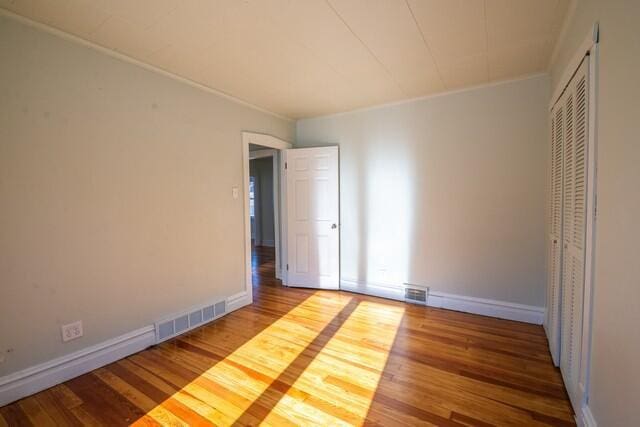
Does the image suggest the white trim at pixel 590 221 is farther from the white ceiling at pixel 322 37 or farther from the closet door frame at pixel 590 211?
the white ceiling at pixel 322 37

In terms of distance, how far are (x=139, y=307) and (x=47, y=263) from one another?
77 centimetres

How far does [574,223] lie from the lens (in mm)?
1654

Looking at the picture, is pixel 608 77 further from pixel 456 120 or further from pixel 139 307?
pixel 139 307

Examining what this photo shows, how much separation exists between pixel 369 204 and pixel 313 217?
856mm

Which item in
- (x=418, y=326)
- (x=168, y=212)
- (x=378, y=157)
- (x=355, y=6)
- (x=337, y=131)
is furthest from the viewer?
(x=337, y=131)

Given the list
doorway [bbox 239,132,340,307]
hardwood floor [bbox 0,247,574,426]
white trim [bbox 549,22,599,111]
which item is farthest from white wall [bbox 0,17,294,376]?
white trim [bbox 549,22,599,111]

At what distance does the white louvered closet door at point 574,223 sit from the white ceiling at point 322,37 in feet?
2.24

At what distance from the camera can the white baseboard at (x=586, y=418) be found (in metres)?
1.31

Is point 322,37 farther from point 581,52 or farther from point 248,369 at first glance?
point 248,369

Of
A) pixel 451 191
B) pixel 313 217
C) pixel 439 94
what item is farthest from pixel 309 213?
pixel 439 94

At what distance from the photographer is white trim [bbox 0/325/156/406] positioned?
1793mm

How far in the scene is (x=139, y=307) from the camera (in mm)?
2449

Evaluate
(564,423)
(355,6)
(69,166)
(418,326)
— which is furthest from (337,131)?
(564,423)

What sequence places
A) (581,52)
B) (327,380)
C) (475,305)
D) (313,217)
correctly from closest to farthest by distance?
(581,52), (327,380), (475,305), (313,217)
